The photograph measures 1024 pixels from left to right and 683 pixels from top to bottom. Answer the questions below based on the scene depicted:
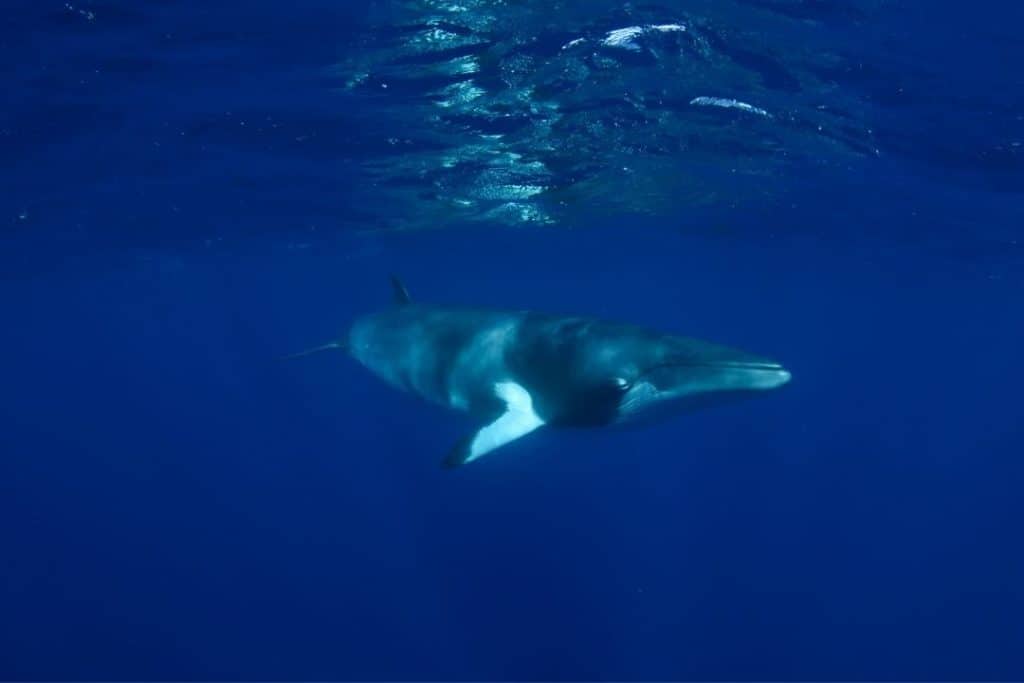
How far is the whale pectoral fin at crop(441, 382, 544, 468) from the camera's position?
7.70 m

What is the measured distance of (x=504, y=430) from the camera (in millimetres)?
8062

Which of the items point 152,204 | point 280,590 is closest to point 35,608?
point 280,590

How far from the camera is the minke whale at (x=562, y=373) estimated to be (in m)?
7.30

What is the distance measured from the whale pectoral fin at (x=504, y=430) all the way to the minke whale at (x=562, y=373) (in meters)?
0.01

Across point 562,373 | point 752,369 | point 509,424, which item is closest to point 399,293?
point 562,373

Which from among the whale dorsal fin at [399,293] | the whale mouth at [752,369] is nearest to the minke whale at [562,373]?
the whale mouth at [752,369]

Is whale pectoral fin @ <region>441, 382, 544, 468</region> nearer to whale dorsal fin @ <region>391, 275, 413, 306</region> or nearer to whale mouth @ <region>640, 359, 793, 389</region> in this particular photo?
whale mouth @ <region>640, 359, 793, 389</region>

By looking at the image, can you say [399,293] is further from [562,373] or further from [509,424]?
[509,424]

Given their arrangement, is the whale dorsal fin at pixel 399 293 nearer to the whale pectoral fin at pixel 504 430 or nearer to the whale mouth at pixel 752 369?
the whale pectoral fin at pixel 504 430

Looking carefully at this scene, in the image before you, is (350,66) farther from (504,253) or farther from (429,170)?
(504,253)

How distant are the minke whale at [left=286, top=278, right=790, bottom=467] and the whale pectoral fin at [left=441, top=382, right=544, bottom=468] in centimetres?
1

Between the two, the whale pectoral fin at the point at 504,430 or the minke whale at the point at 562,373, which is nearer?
the minke whale at the point at 562,373

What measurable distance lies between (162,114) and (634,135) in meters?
10.5

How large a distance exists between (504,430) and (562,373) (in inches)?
38.0
